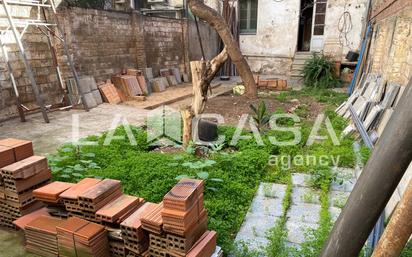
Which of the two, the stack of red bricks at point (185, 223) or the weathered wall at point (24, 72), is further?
the weathered wall at point (24, 72)

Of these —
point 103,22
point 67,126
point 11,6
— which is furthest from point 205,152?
point 103,22

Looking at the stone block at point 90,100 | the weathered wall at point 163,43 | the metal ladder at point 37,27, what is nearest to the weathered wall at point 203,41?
the weathered wall at point 163,43

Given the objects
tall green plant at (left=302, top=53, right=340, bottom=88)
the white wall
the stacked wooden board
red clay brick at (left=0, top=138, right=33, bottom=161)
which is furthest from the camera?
the white wall

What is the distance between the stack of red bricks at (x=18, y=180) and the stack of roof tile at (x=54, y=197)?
254 millimetres

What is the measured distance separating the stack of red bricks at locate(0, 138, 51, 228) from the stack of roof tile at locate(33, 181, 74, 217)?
254 millimetres

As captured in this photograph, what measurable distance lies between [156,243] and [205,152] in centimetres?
275

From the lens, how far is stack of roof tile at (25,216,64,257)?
2775 mm

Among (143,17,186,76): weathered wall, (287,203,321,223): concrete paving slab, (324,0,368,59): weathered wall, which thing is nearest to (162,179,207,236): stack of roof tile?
(287,203,321,223): concrete paving slab

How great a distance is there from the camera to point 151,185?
3934 mm

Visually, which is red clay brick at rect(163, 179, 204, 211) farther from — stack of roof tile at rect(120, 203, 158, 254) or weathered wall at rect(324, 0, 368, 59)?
weathered wall at rect(324, 0, 368, 59)

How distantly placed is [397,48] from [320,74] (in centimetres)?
632

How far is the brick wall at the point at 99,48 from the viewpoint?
7133 mm

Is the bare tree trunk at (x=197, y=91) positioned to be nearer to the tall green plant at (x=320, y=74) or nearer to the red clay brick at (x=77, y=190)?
the red clay brick at (x=77, y=190)

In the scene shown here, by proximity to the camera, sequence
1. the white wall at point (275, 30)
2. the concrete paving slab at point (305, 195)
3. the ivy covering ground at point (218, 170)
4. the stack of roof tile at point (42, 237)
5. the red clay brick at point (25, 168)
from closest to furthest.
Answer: the stack of roof tile at point (42, 237) → the red clay brick at point (25, 168) → the ivy covering ground at point (218, 170) → the concrete paving slab at point (305, 195) → the white wall at point (275, 30)
